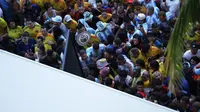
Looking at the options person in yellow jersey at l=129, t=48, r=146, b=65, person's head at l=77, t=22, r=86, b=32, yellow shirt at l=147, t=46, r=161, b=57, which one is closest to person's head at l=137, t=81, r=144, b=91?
person in yellow jersey at l=129, t=48, r=146, b=65

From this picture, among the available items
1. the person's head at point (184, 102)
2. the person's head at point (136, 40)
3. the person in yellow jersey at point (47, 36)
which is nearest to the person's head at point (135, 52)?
the person's head at point (136, 40)

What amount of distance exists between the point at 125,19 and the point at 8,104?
838 centimetres

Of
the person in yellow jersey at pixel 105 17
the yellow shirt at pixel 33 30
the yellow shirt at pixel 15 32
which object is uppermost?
the person in yellow jersey at pixel 105 17

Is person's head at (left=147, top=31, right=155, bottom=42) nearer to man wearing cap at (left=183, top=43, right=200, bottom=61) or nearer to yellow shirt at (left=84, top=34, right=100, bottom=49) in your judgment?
man wearing cap at (left=183, top=43, right=200, bottom=61)

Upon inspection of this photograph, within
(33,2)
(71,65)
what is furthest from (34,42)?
(33,2)

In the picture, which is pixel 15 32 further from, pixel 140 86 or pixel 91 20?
pixel 140 86

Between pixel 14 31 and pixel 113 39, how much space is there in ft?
8.45

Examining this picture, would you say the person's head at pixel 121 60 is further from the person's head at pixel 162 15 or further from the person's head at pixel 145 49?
the person's head at pixel 162 15

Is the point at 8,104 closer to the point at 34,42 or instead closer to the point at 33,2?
the point at 34,42

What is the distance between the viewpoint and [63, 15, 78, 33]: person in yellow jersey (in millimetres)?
13086

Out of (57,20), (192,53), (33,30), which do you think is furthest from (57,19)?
(192,53)

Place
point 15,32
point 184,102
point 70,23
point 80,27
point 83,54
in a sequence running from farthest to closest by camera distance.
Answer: point 70,23 → point 15,32 → point 80,27 → point 83,54 → point 184,102

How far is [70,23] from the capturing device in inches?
521

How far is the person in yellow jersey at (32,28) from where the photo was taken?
12.9m
